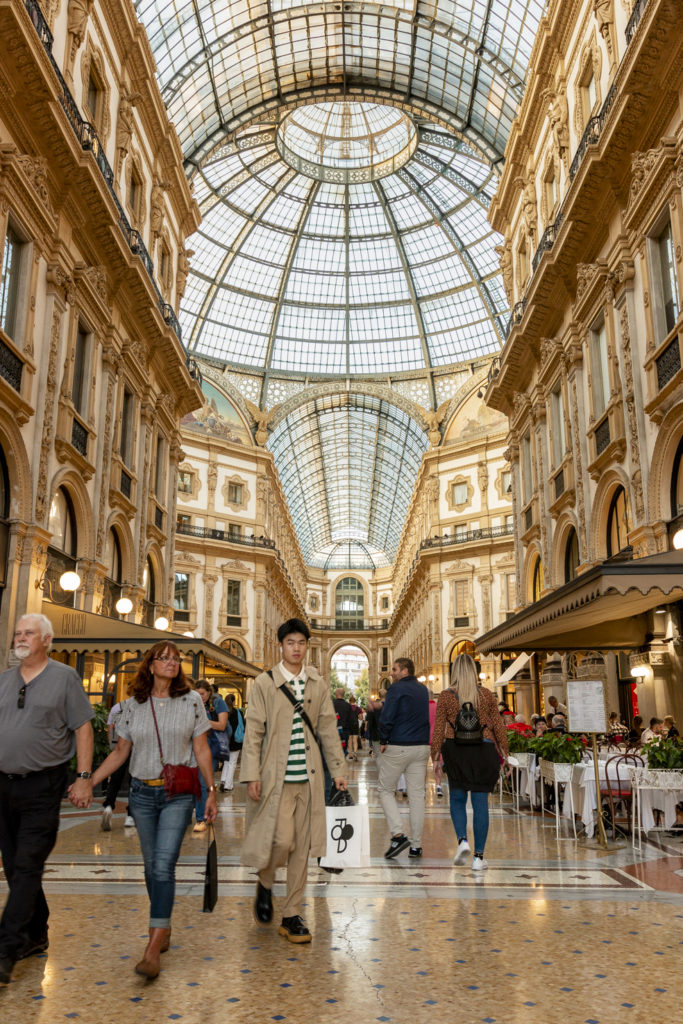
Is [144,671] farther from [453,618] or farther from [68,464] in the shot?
[453,618]

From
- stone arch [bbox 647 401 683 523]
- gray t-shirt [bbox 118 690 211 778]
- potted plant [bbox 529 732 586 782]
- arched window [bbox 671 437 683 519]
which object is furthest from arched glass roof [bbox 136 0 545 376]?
gray t-shirt [bbox 118 690 211 778]

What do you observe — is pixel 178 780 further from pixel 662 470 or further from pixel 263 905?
pixel 662 470

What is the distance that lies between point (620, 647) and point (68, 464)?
11.4 m

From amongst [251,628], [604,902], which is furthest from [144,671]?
[251,628]

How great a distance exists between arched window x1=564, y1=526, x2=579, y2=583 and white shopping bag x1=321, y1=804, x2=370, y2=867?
1611cm

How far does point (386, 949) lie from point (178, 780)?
163 cm

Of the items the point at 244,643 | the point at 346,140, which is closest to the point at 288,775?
the point at 244,643

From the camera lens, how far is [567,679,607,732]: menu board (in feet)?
29.9

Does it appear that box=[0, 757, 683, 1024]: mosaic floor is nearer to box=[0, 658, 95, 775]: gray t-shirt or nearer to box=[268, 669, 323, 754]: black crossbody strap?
box=[0, 658, 95, 775]: gray t-shirt

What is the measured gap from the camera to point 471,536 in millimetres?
46906

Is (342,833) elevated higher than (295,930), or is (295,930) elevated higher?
(342,833)

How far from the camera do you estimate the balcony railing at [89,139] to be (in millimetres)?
14359

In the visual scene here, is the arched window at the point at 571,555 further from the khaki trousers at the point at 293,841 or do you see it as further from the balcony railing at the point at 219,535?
the balcony railing at the point at 219,535

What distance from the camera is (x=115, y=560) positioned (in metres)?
21.7
